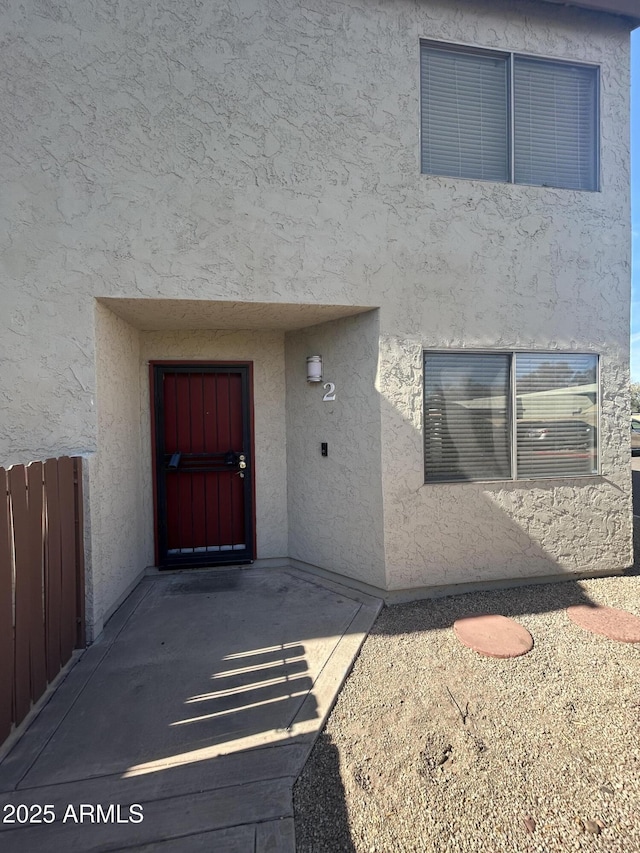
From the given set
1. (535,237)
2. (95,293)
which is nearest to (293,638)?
(95,293)

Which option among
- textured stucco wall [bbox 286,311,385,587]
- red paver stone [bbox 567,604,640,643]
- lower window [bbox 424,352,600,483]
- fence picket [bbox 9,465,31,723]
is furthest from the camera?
lower window [bbox 424,352,600,483]

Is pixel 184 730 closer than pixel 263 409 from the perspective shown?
Yes

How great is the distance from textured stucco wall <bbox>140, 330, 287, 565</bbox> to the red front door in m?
0.14

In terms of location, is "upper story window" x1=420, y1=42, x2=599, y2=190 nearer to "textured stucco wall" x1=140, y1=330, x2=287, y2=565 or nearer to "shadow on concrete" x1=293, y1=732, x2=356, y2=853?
"textured stucco wall" x1=140, y1=330, x2=287, y2=565

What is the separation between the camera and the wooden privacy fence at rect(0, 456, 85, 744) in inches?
112

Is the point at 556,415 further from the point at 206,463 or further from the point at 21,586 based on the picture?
the point at 21,586

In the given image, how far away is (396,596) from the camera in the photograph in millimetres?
4922

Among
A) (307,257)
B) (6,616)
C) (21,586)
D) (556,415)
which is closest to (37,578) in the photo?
(21,586)

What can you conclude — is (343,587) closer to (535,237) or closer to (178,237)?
(178,237)

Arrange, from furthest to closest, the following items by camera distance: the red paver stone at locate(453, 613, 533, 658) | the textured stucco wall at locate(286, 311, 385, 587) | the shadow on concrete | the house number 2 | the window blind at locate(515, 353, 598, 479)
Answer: the house number 2 → the window blind at locate(515, 353, 598, 479) → the textured stucco wall at locate(286, 311, 385, 587) → the red paver stone at locate(453, 613, 533, 658) → the shadow on concrete

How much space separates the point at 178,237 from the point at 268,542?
4238mm

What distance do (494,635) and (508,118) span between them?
20.9 feet

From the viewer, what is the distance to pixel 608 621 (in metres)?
4.38

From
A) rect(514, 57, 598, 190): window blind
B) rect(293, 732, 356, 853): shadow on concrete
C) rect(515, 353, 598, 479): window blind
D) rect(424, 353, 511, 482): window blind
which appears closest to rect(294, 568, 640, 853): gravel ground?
rect(293, 732, 356, 853): shadow on concrete
